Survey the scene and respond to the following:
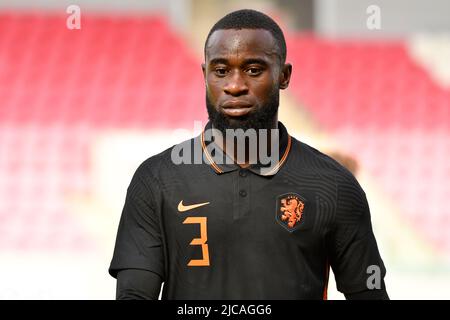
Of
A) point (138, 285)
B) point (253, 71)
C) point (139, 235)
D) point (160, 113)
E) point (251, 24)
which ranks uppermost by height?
point (160, 113)

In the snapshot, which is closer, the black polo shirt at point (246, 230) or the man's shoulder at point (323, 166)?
the black polo shirt at point (246, 230)

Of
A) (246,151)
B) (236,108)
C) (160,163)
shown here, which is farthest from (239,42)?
(160,163)

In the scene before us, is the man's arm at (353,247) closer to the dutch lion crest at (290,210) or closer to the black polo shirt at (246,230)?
the black polo shirt at (246,230)

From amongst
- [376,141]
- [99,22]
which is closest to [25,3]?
[99,22]

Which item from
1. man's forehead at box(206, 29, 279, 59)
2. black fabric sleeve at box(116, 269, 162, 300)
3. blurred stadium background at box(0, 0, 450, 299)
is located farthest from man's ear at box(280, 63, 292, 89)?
blurred stadium background at box(0, 0, 450, 299)

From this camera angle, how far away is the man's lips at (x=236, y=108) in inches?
95.9

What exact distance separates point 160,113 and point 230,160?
8.05m

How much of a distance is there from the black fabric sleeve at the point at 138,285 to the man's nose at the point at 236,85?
1.70 ft

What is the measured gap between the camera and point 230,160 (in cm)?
255

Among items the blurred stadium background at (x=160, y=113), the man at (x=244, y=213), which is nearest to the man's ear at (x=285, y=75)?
the man at (x=244, y=213)

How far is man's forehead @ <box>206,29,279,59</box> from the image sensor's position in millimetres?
2443

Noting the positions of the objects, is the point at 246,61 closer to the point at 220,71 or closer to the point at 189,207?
the point at 220,71

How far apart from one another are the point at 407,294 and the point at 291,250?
5.91 meters

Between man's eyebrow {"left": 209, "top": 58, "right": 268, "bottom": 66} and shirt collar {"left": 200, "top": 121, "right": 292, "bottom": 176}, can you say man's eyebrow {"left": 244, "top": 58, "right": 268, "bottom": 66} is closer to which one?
man's eyebrow {"left": 209, "top": 58, "right": 268, "bottom": 66}
